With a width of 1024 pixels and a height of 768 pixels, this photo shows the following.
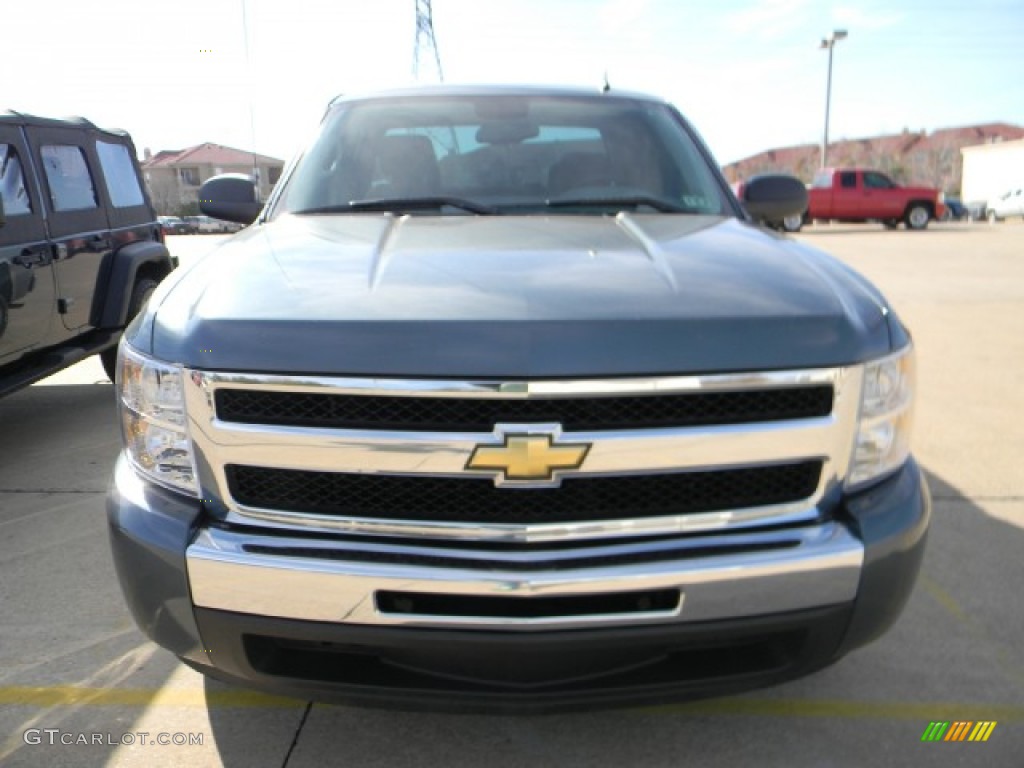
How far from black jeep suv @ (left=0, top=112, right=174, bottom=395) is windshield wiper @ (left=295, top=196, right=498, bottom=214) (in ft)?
8.63

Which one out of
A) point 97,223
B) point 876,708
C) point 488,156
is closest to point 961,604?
point 876,708

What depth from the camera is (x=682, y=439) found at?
5.78ft

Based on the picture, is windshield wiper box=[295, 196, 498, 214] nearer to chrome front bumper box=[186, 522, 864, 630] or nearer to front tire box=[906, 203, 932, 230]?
chrome front bumper box=[186, 522, 864, 630]

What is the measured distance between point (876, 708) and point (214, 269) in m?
2.25

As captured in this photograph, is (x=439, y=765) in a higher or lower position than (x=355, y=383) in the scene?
lower

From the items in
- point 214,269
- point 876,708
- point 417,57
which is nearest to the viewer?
point 214,269

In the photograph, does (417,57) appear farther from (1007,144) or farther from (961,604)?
(961,604)

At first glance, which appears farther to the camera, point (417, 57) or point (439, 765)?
point (417, 57)

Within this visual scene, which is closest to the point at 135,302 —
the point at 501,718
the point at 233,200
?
the point at 233,200

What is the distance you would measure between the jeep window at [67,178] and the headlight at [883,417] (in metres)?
5.24

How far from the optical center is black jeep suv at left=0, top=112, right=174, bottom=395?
16.2ft

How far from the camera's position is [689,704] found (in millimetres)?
2410

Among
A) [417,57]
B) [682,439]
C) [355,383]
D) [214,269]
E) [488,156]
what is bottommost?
[682,439]

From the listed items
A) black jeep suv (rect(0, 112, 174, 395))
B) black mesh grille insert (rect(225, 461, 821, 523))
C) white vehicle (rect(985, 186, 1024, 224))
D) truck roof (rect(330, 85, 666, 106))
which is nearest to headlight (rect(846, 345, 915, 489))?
black mesh grille insert (rect(225, 461, 821, 523))
